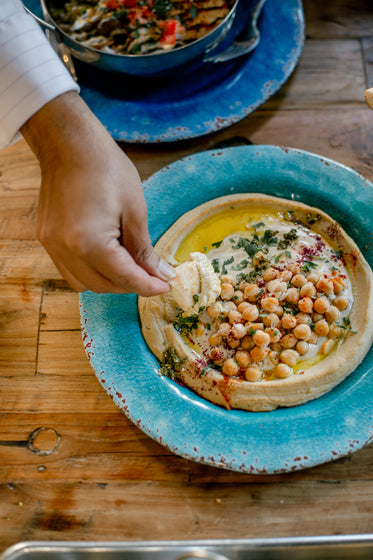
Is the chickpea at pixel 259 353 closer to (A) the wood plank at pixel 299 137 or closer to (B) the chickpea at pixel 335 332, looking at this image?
(B) the chickpea at pixel 335 332

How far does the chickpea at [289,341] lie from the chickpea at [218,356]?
243 mm

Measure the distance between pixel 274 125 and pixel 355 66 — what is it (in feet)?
2.17

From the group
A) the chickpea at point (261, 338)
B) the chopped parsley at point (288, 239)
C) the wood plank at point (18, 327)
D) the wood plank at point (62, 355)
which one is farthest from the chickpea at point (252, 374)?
the wood plank at point (18, 327)

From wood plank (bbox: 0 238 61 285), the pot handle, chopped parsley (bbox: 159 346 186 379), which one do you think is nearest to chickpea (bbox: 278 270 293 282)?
chopped parsley (bbox: 159 346 186 379)

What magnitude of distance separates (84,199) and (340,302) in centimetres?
117

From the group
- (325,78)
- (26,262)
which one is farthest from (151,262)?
(325,78)

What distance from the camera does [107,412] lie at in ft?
6.32

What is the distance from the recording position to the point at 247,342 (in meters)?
1.86

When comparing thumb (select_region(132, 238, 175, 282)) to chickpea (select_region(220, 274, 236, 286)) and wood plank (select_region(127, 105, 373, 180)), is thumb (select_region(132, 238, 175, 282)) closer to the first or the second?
chickpea (select_region(220, 274, 236, 286))

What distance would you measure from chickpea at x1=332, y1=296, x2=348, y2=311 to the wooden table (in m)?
0.58

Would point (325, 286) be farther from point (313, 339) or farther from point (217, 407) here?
point (217, 407)

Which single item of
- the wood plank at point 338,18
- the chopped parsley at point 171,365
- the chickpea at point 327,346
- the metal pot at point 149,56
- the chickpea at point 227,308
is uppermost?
the metal pot at point 149,56

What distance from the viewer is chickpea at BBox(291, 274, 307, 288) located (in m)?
1.92

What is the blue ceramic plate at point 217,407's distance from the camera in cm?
163
